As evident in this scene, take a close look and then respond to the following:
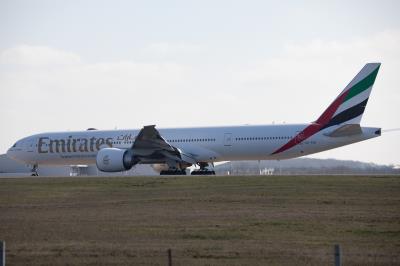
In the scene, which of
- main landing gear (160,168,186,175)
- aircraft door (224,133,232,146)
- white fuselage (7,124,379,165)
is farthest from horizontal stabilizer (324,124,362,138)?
main landing gear (160,168,186,175)

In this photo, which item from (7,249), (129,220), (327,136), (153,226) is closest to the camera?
(7,249)

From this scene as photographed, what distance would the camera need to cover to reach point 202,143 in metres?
47.6

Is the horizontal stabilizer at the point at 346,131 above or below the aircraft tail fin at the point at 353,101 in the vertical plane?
below

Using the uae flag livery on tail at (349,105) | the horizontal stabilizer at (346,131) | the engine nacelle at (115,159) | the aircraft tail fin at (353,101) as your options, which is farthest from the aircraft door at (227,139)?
the horizontal stabilizer at (346,131)

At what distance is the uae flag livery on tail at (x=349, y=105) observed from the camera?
44375 millimetres

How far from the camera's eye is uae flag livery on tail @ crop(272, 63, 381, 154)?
44375 mm

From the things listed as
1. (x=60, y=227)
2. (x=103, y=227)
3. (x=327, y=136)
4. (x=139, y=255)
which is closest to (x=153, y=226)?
(x=103, y=227)

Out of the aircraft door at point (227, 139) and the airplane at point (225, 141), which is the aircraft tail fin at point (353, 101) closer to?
the airplane at point (225, 141)

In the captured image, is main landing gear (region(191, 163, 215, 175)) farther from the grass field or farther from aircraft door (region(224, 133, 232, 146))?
the grass field

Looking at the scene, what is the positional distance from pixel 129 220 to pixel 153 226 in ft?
5.64

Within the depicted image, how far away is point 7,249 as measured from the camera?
1772cm

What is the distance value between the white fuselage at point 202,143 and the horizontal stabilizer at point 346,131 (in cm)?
21

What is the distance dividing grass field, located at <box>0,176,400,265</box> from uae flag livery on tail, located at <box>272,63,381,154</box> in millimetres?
8466

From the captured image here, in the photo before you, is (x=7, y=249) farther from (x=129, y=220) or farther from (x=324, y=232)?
(x=324, y=232)
